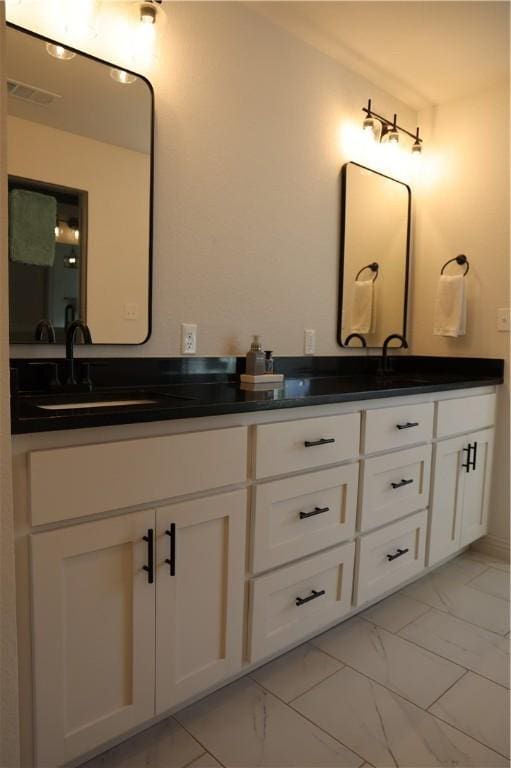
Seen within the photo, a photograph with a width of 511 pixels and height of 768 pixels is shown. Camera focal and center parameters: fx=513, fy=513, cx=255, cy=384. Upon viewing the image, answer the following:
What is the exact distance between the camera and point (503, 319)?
2.63 meters

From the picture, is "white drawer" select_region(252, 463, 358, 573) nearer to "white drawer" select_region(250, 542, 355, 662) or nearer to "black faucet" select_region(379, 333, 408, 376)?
"white drawer" select_region(250, 542, 355, 662)

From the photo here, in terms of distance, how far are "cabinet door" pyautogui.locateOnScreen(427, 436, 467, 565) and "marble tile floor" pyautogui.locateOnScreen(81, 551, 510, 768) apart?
0.32 metres

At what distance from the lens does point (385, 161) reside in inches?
Answer: 107

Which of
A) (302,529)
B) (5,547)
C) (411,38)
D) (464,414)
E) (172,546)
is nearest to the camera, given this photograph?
(5,547)

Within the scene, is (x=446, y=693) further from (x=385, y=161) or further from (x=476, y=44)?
(x=476, y=44)

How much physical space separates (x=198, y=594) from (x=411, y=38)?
94.1 inches

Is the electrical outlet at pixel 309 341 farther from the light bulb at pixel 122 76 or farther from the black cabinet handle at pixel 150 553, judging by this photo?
the black cabinet handle at pixel 150 553

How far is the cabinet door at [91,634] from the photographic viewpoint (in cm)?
110

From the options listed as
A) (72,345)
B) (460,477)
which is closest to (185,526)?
(72,345)

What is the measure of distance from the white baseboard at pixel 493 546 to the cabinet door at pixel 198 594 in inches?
68.2

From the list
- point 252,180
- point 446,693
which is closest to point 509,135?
point 252,180

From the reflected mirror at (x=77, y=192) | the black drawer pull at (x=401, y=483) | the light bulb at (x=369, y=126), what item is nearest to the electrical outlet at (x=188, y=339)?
the reflected mirror at (x=77, y=192)

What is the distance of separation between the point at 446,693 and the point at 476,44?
8.51 feet

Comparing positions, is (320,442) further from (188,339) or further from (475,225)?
(475,225)
